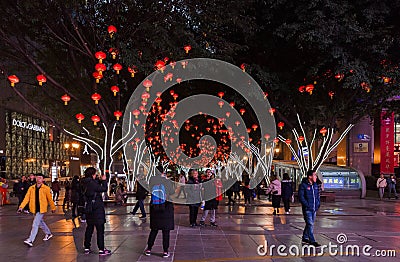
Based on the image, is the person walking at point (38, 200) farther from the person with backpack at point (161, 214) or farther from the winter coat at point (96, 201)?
the person with backpack at point (161, 214)

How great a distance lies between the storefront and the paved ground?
2911cm

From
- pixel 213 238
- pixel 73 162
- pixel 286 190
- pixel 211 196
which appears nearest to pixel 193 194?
pixel 211 196

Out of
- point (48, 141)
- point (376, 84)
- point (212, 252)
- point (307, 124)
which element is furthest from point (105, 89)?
point (48, 141)

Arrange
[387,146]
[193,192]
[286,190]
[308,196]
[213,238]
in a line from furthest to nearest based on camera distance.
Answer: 1. [387,146]
2. [286,190]
3. [193,192]
4. [213,238]
5. [308,196]

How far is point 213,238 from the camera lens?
11672 mm

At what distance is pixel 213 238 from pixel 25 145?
53.5 meters

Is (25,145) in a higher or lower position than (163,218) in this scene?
higher

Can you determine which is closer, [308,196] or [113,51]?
[308,196]

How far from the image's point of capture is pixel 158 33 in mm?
16969

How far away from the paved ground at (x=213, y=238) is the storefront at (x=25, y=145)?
1146 inches

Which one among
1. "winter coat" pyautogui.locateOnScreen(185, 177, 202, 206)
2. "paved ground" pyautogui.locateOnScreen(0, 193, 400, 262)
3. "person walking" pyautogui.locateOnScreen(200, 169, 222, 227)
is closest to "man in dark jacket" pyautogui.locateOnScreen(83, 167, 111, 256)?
"paved ground" pyautogui.locateOnScreen(0, 193, 400, 262)

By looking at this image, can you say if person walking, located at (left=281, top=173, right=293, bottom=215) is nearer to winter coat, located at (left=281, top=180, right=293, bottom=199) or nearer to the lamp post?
winter coat, located at (left=281, top=180, right=293, bottom=199)

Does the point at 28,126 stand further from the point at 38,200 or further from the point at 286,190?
the point at 38,200

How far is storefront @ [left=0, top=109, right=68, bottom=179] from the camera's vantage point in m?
52.2
